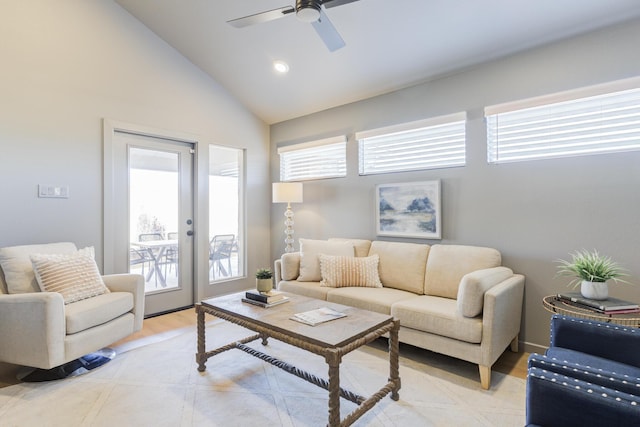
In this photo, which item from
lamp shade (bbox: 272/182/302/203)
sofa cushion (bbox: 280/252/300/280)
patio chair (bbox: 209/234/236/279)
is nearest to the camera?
sofa cushion (bbox: 280/252/300/280)

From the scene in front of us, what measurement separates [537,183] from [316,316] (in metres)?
2.17

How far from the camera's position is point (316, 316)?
6.66 feet

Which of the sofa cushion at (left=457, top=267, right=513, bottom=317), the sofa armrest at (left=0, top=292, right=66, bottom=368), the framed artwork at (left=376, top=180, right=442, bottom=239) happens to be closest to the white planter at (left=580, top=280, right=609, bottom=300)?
the sofa cushion at (left=457, top=267, right=513, bottom=317)

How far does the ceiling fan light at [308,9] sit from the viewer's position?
73.5 inches

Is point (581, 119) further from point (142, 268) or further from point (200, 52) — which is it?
point (142, 268)

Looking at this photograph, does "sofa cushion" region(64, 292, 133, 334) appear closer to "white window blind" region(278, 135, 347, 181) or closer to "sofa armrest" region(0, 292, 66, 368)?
"sofa armrest" region(0, 292, 66, 368)

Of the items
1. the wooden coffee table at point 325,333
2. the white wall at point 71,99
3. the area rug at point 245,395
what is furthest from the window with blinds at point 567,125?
the white wall at point 71,99

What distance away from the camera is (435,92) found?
3.30m

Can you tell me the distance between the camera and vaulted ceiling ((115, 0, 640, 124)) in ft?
8.14

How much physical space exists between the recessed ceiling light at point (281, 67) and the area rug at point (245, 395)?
9.82 feet

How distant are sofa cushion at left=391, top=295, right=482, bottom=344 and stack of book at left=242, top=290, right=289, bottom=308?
88cm

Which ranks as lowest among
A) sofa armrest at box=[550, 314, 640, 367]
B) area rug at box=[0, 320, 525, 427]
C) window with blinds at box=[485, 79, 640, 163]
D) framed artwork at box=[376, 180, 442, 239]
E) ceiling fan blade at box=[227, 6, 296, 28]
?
area rug at box=[0, 320, 525, 427]

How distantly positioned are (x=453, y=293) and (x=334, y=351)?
5.46 ft

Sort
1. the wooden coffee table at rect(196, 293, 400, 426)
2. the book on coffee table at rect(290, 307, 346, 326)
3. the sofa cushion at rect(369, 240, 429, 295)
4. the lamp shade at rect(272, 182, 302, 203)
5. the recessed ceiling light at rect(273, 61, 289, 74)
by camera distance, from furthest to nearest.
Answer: the lamp shade at rect(272, 182, 302, 203) < the recessed ceiling light at rect(273, 61, 289, 74) < the sofa cushion at rect(369, 240, 429, 295) < the book on coffee table at rect(290, 307, 346, 326) < the wooden coffee table at rect(196, 293, 400, 426)
